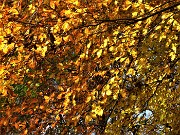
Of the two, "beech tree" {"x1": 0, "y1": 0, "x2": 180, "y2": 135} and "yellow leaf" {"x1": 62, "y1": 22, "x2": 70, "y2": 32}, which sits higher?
"yellow leaf" {"x1": 62, "y1": 22, "x2": 70, "y2": 32}

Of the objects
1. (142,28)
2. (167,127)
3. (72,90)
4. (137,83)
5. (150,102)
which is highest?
(142,28)

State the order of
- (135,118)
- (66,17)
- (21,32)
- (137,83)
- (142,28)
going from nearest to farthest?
(66,17) → (142,28) → (21,32) → (137,83) → (135,118)

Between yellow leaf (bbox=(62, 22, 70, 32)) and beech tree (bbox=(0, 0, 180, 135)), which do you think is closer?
yellow leaf (bbox=(62, 22, 70, 32))

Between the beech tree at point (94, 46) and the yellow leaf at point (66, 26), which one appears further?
the beech tree at point (94, 46)

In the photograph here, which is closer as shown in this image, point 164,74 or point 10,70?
point 10,70

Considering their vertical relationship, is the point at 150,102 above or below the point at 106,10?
below

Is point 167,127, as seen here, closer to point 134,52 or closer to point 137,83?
point 137,83

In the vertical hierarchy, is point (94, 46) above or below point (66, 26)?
below

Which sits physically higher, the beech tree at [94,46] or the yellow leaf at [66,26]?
the yellow leaf at [66,26]

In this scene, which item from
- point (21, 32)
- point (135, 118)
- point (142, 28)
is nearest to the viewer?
point (142, 28)

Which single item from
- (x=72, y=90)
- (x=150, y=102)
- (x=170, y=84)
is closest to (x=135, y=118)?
(x=150, y=102)

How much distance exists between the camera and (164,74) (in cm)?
621

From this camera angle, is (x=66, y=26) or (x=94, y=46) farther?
(x=94, y=46)

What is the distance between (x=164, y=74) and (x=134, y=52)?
4.32ft
